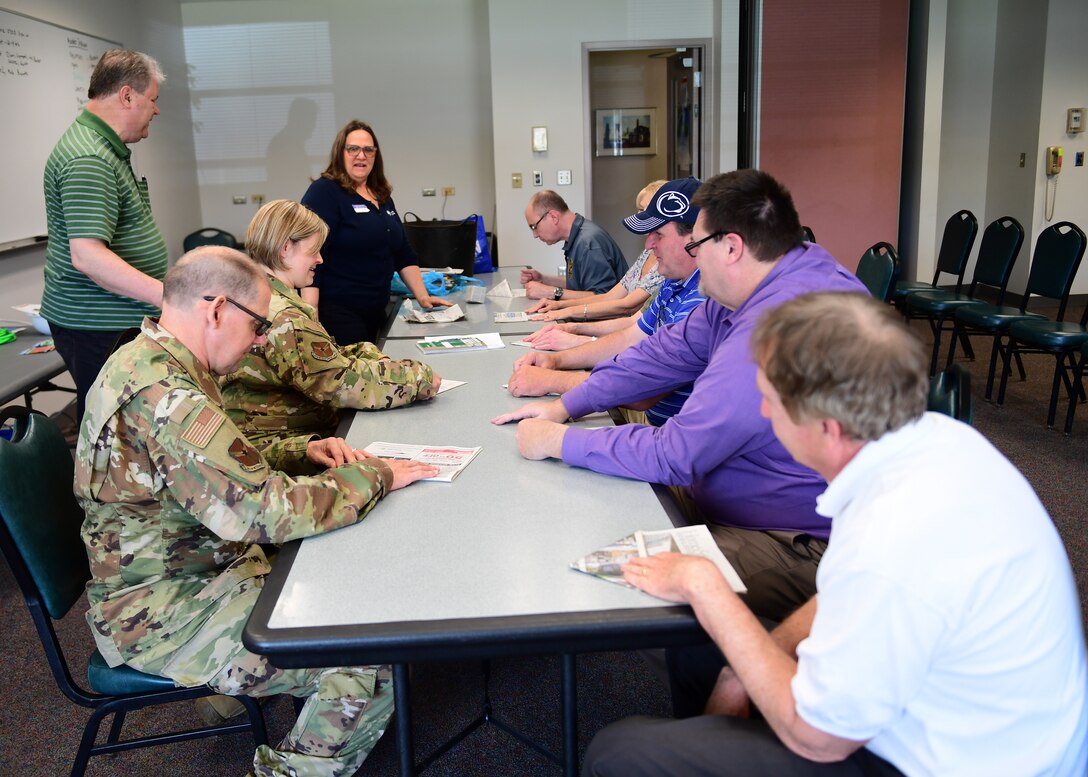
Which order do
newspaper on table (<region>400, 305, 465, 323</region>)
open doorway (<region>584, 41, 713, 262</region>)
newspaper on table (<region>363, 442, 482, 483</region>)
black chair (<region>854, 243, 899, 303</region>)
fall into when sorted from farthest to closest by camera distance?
1. open doorway (<region>584, 41, 713, 262</region>)
2. black chair (<region>854, 243, 899, 303</region>)
3. newspaper on table (<region>400, 305, 465, 323</region>)
4. newspaper on table (<region>363, 442, 482, 483</region>)

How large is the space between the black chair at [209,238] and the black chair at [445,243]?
101 inches

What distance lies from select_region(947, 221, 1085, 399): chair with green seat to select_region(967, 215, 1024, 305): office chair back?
4.9 inches

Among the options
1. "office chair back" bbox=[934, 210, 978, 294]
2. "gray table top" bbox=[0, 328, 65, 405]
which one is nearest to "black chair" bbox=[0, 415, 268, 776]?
"gray table top" bbox=[0, 328, 65, 405]

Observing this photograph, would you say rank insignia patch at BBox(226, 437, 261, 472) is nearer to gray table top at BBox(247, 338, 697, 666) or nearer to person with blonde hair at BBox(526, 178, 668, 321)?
gray table top at BBox(247, 338, 697, 666)

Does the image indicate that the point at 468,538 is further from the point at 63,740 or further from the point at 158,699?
the point at 63,740

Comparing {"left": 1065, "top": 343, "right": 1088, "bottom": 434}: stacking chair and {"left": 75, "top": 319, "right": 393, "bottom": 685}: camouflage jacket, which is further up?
{"left": 75, "top": 319, "right": 393, "bottom": 685}: camouflage jacket

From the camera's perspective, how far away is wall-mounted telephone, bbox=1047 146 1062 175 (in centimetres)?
708

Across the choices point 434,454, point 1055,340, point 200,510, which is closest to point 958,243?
point 1055,340

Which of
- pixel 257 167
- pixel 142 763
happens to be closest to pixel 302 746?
pixel 142 763

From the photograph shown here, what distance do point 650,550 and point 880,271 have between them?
379 cm

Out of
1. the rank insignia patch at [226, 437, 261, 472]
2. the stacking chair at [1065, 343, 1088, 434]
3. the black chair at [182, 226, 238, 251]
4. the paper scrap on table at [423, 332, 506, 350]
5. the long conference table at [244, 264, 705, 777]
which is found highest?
the black chair at [182, 226, 238, 251]

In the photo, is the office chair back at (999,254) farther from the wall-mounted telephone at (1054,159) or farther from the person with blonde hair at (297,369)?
the person with blonde hair at (297,369)

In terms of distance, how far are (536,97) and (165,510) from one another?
5691 mm

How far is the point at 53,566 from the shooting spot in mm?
1671
